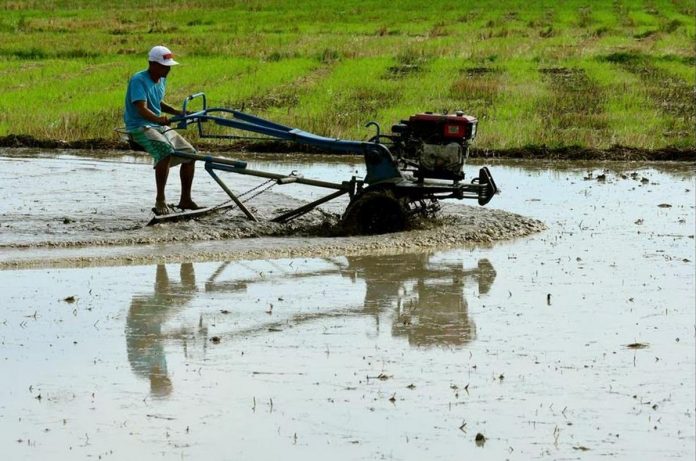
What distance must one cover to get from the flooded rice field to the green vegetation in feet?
18.9

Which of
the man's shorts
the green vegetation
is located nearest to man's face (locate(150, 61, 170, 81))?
the man's shorts

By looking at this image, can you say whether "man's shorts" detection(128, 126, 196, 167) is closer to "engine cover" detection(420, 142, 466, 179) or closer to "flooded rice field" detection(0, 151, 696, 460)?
"flooded rice field" detection(0, 151, 696, 460)

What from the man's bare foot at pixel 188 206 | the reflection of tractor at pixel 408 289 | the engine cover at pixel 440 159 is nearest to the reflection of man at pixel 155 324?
the reflection of tractor at pixel 408 289

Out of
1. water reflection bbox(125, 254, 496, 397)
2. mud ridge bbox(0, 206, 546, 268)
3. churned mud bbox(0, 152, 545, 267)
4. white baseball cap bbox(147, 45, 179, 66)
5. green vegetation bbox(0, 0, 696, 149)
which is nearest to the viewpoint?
water reflection bbox(125, 254, 496, 397)

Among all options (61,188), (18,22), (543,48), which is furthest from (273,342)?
(18,22)

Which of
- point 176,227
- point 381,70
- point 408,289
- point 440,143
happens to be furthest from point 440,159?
point 381,70

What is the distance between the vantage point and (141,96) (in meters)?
10.4

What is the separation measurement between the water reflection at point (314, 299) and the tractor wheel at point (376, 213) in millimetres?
645

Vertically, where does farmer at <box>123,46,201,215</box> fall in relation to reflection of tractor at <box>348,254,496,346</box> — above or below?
above

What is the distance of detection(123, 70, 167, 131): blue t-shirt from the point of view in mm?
10367

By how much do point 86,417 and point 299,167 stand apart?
9.85 metres

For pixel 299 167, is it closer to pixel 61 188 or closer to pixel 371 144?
pixel 61 188

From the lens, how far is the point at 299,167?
15383 mm

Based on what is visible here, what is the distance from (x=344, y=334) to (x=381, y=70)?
18747 mm
